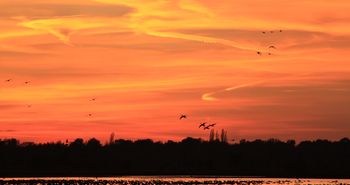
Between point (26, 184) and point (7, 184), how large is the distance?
10.2 ft

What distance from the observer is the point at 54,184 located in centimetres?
16675

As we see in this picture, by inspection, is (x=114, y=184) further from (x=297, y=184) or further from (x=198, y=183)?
(x=297, y=184)

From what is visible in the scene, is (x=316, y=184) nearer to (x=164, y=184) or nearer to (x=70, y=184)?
(x=164, y=184)

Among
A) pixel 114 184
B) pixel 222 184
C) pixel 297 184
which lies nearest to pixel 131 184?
pixel 114 184

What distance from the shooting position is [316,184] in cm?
18375

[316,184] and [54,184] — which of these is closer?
[54,184]

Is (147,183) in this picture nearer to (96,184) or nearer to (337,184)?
(96,184)

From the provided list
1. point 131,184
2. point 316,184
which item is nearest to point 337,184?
point 316,184

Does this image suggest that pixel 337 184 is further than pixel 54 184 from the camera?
Yes

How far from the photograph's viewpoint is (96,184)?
169500mm

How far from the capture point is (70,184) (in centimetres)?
16700

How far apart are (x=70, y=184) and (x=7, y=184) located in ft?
29.7

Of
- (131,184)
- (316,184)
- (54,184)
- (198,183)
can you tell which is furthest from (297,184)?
(54,184)

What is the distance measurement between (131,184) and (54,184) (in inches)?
456
